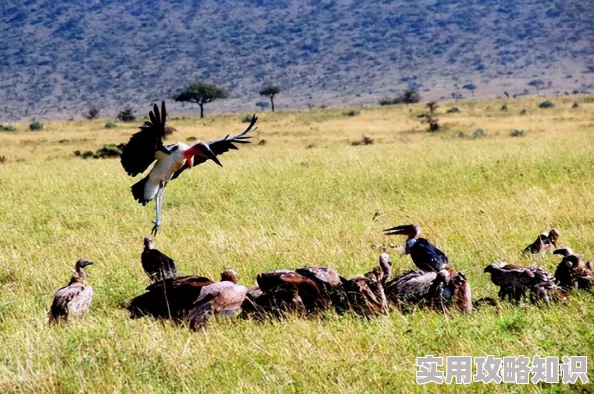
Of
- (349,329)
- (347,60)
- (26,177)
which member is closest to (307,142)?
(26,177)

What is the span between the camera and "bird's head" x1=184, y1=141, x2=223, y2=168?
7.41m

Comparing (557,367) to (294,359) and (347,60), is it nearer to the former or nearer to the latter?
(294,359)

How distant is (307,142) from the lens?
3491 centimetres

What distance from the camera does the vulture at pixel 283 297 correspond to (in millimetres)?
7117

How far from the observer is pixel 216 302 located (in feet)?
23.5

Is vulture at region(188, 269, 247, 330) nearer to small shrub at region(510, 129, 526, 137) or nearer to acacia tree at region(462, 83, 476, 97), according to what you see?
small shrub at region(510, 129, 526, 137)

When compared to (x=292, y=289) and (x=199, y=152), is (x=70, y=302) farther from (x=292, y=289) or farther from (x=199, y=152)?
(x=292, y=289)

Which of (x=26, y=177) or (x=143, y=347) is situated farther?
(x=26, y=177)

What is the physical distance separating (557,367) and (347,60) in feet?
356

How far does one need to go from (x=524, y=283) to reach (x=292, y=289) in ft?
6.36

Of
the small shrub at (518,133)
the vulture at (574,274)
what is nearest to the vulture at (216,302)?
the vulture at (574,274)

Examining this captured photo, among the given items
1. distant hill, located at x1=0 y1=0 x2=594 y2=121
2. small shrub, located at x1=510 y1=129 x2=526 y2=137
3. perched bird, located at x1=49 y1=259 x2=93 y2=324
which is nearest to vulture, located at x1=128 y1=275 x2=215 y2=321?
perched bird, located at x1=49 y1=259 x2=93 y2=324

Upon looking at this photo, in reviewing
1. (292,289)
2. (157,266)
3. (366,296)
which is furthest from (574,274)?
(157,266)

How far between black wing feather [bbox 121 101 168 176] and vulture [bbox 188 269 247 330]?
1.28 meters
